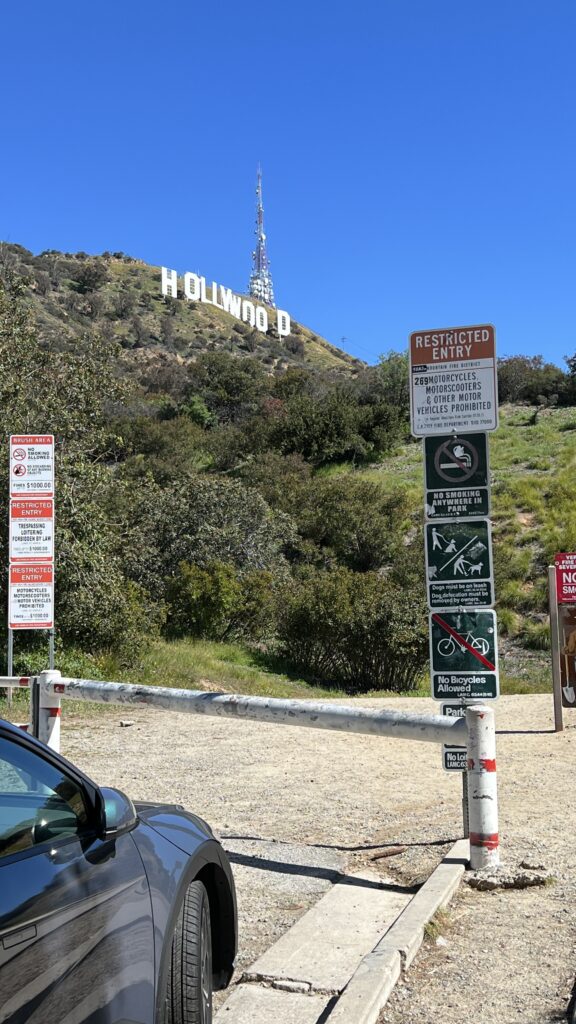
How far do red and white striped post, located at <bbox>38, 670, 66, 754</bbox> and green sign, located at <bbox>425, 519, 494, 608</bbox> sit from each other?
2.53 metres

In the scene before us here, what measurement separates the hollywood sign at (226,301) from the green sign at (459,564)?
300 feet

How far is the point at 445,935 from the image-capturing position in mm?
4531

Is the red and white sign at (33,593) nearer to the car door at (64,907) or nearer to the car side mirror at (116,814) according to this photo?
the car door at (64,907)

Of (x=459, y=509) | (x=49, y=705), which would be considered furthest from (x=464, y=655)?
(x=49, y=705)

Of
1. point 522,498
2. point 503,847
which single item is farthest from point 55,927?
point 522,498

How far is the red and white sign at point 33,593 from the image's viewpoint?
34.3ft

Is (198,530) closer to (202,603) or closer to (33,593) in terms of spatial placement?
(202,603)

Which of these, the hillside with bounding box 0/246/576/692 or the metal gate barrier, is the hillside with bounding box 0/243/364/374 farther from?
the metal gate barrier

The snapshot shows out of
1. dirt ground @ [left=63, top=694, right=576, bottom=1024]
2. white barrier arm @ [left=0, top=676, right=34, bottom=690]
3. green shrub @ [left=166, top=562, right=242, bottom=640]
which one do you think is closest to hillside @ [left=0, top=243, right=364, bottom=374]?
green shrub @ [left=166, top=562, right=242, bottom=640]

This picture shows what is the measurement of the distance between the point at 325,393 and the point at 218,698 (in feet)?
150

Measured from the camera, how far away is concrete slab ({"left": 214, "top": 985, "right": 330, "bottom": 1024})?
3.69 meters

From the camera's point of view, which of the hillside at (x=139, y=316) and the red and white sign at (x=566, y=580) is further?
the hillside at (x=139, y=316)

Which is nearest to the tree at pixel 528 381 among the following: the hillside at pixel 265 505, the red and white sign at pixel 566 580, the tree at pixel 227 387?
the hillside at pixel 265 505

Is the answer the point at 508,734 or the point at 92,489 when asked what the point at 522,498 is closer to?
the point at 92,489
